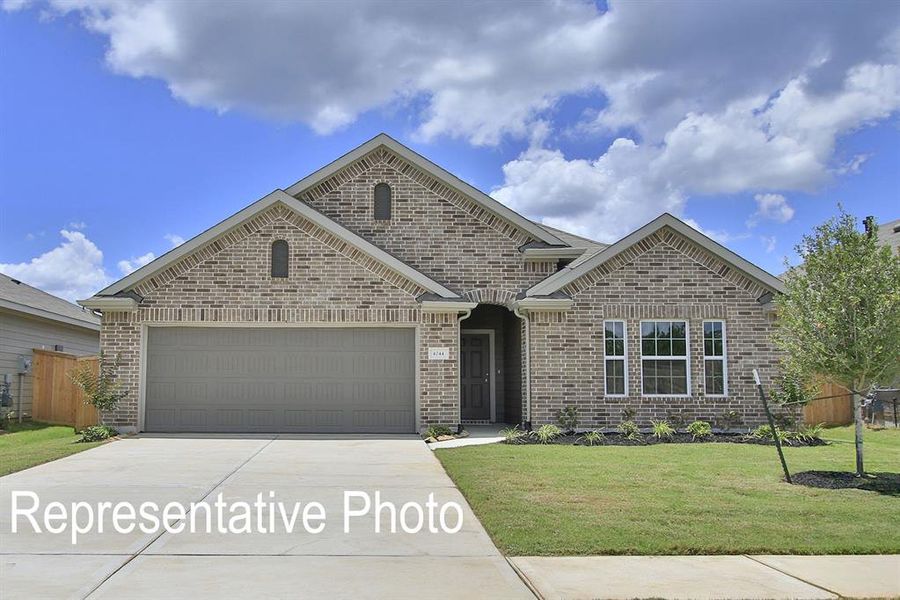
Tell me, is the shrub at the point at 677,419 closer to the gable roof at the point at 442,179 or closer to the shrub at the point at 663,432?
the shrub at the point at 663,432

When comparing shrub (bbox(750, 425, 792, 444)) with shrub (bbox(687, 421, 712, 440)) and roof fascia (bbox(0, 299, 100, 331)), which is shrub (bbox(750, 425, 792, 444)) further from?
roof fascia (bbox(0, 299, 100, 331))

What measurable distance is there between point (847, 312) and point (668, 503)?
416cm

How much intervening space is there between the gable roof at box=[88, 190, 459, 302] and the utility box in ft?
19.4

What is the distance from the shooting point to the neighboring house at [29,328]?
20234mm

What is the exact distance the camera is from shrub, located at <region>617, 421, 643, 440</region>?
16.0 m

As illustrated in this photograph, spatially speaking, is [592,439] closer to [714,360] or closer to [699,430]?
[699,430]

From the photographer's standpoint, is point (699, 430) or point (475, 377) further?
point (475, 377)

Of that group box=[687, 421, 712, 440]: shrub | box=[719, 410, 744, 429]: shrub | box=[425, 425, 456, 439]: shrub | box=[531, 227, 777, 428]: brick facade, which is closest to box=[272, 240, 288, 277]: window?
box=[425, 425, 456, 439]: shrub

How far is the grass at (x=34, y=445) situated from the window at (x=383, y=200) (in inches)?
315

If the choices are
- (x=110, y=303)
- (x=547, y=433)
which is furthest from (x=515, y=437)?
(x=110, y=303)

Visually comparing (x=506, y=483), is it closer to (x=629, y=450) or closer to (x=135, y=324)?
(x=629, y=450)

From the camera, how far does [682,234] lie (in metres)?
17.5

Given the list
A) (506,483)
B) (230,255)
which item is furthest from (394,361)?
(506,483)

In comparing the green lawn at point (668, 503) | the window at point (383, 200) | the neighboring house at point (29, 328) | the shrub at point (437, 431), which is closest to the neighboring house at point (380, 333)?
the shrub at point (437, 431)
